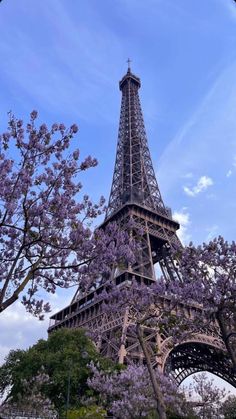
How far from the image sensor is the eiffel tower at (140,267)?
108 feet

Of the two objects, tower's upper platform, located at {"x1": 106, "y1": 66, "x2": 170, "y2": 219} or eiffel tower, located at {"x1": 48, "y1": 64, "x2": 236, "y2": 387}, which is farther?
tower's upper platform, located at {"x1": 106, "y1": 66, "x2": 170, "y2": 219}

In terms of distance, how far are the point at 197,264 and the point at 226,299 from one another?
1.40m

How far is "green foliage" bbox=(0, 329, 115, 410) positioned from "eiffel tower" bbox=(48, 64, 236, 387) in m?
2.23

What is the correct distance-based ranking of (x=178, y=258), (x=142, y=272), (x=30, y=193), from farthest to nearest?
(x=142, y=272) < (x=178, y=258) < (x=30, y=193)

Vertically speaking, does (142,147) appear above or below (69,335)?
above

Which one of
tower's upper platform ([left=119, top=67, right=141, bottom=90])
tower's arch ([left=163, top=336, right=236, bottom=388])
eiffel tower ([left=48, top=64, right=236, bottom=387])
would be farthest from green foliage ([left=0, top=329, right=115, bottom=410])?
tower's upper platform ([left=119, top=67, right=141, bottom=90])

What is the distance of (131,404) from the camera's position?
653 inches

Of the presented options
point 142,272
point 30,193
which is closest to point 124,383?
point 30,193

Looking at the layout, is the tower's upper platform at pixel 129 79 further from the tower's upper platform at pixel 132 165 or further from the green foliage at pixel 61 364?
the green foliage at pixel 61 364

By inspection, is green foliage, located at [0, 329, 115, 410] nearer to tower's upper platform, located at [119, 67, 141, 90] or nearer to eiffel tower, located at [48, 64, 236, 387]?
eiffel tower, located at [48, 64, 236, 387]

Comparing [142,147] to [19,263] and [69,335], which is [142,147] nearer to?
[69,335]

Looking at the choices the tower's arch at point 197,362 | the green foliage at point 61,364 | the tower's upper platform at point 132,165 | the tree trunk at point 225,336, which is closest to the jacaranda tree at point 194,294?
the tree trunk at point 225,336

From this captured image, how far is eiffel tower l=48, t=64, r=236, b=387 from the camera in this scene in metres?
33.1

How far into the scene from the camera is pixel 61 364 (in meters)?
28.7
